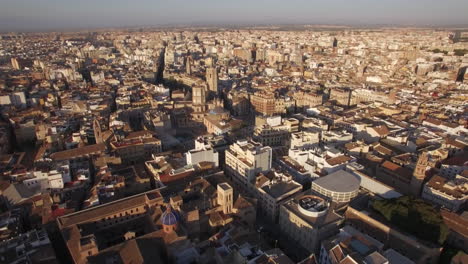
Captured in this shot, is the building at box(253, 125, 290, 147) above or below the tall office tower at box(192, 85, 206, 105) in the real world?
below

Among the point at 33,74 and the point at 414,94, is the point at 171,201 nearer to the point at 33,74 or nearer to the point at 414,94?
the point at 414,94

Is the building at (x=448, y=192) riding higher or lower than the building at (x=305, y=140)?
lower

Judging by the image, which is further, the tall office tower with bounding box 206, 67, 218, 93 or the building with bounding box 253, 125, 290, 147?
the tall office tower with bounding box 206, 67, 218, 93

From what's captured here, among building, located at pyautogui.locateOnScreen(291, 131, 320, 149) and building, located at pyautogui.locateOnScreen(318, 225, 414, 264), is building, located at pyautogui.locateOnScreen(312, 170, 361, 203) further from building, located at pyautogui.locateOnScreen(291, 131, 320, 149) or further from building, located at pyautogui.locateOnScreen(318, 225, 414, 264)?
building, located at pyautogui.locateOnScreen(291, 131, 320, 149)

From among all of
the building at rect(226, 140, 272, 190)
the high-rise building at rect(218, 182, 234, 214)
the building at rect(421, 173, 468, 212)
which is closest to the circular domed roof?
the high-rise building at rect(218, 182, 234, 214)

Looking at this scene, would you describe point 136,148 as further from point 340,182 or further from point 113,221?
point 340,182

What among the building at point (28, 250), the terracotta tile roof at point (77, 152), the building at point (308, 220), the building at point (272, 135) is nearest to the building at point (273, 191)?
the building at point (308, 220)

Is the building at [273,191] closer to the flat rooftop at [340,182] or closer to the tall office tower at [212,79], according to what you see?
the flat rooftop at [340,182]
